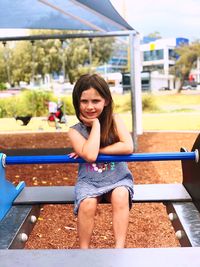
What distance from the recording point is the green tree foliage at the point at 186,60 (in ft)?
43.9

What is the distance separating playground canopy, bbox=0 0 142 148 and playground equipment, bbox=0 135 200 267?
3001 millimetres

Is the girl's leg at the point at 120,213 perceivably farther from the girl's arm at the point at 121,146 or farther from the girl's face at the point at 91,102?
the girl's face at the point at 91,102

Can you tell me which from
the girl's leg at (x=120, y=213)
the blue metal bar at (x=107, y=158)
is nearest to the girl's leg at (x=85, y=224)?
the girl's leg at (x=120, y=213)

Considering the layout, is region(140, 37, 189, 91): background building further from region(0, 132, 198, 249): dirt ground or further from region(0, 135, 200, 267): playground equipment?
region(0, 135, 200, 267): playground equipment

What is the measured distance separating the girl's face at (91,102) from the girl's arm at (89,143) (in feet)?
0.16

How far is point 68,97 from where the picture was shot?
38.7ft

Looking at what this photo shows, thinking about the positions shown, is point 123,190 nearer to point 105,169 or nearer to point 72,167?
point 105,169

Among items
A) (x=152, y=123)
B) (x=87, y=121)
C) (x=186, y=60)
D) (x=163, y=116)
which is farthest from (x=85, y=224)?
(x=186, y=60)

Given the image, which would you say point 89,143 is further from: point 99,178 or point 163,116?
point 163,116

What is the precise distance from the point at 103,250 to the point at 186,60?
40.8ft

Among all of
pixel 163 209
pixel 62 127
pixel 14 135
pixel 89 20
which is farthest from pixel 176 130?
pixel 163 209

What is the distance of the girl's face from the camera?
224 cm

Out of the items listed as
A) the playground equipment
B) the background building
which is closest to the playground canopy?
the playground equipment

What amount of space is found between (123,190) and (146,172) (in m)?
3.36
